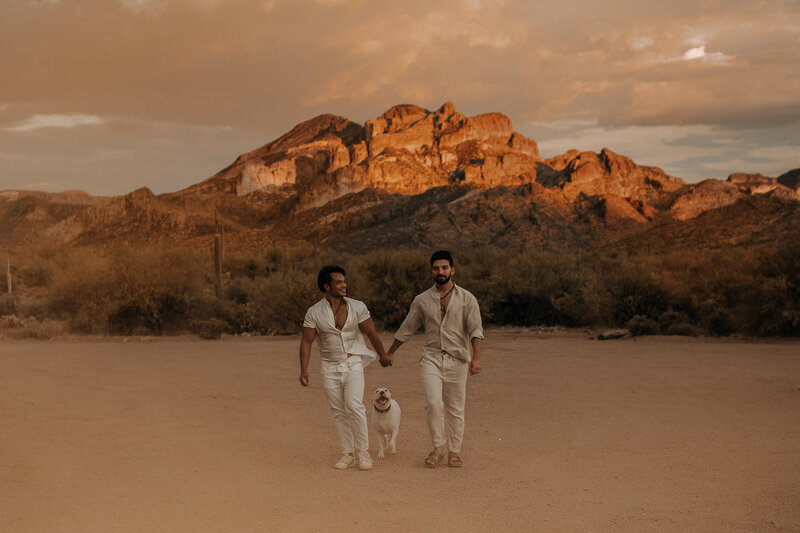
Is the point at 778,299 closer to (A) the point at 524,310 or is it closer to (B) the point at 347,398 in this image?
(A) the point at 524,310

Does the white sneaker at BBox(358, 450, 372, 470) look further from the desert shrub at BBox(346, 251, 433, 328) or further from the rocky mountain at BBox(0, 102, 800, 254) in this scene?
the rocky mountain at BBox(0, 102, 800, 254)

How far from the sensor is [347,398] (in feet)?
23.5

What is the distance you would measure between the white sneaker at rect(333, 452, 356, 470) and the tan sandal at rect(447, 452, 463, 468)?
96cm

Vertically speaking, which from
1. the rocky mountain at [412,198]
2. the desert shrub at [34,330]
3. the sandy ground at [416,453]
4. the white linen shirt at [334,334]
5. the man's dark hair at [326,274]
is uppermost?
the rocky mountain at [412,198]

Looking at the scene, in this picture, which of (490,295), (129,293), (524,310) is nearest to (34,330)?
(129,293)

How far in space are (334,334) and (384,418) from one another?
1.00 m

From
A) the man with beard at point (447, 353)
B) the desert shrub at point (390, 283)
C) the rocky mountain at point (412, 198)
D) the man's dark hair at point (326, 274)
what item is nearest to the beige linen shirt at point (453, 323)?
the man with beard at point (447, 353)

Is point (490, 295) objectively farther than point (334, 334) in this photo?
Yes

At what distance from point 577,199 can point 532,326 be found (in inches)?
1738

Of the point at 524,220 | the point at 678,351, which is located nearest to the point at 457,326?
the point at 678,351

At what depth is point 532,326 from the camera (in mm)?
23141

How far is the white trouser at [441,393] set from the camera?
7.21m

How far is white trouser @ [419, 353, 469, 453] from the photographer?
23.7 feet

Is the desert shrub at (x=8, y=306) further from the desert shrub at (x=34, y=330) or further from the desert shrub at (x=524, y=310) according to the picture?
the desert shrub at (x=524, y=310)
